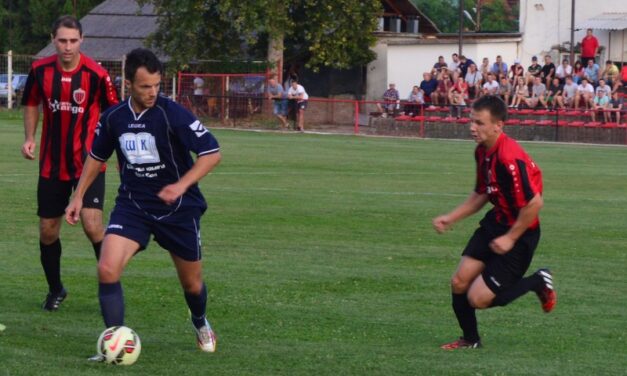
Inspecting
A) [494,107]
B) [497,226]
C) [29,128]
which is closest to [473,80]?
[29,128]

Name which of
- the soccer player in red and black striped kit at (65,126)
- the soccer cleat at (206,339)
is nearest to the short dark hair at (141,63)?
the soccer cleat at (206,339)

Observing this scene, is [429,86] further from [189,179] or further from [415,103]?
[189,179]

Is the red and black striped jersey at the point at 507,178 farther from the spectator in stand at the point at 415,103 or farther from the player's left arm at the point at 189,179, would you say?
the spectator in stand at the point at 415,103

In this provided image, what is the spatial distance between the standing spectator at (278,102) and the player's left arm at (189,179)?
1323 inches

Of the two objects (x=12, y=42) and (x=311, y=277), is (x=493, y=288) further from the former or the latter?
(x=12, y=42)

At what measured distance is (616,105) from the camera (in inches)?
1435

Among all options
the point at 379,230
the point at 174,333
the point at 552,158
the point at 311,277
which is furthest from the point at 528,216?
the point at 552,158

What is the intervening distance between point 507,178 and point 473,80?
105 feet

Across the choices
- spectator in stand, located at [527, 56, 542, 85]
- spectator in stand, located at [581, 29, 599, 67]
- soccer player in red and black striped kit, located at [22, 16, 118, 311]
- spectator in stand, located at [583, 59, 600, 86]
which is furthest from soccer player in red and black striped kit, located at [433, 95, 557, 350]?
spectator in stand, located at [581, 29, 599, 67]

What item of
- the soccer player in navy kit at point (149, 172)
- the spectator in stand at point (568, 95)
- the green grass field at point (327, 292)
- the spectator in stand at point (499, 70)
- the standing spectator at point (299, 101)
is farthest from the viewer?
the standing spectator at point (299, 101)

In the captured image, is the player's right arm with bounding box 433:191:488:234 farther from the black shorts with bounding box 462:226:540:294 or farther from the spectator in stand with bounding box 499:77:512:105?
the spectator in stand with bounding box 499:77:512:105

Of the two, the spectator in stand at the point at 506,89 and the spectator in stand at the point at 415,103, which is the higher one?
the spectator in stand at the point at 506,89

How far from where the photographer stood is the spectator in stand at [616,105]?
3575 centimetres

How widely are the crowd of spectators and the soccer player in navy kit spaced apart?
29.8 m
